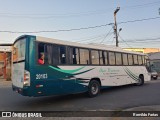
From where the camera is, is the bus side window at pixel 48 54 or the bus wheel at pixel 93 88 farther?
the bus wheel at pixel 93 88

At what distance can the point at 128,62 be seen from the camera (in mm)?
14594

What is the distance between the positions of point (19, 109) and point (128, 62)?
918 centimetres

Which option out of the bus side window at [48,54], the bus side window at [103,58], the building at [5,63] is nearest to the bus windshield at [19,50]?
the bus side window at [48,54]

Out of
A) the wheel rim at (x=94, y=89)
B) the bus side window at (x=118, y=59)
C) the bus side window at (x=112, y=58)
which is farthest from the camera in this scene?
the bus side window at (x=118, y=59)

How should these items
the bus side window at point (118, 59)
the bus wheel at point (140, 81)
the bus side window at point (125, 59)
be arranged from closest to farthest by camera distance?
the bus side window at point (118, 59), the bus side window at point (125, 59), the bus wheel at point (140, 81)

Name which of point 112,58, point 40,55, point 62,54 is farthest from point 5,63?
point 40,55

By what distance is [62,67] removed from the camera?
30.3 feet

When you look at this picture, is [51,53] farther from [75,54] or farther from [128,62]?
[128,62]

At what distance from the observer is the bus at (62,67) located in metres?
7.97

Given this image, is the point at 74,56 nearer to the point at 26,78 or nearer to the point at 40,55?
the point at 40,55

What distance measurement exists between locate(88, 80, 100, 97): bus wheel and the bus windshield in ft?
13.6

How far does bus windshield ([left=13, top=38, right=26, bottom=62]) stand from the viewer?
27.2 ft

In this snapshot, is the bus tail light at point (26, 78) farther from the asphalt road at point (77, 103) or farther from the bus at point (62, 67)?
the asphalt road at point (77, 103)

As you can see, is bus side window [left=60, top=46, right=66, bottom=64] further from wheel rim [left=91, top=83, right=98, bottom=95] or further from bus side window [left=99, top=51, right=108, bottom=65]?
bus side window [left=99, top=51, right=108, bottom=65]
